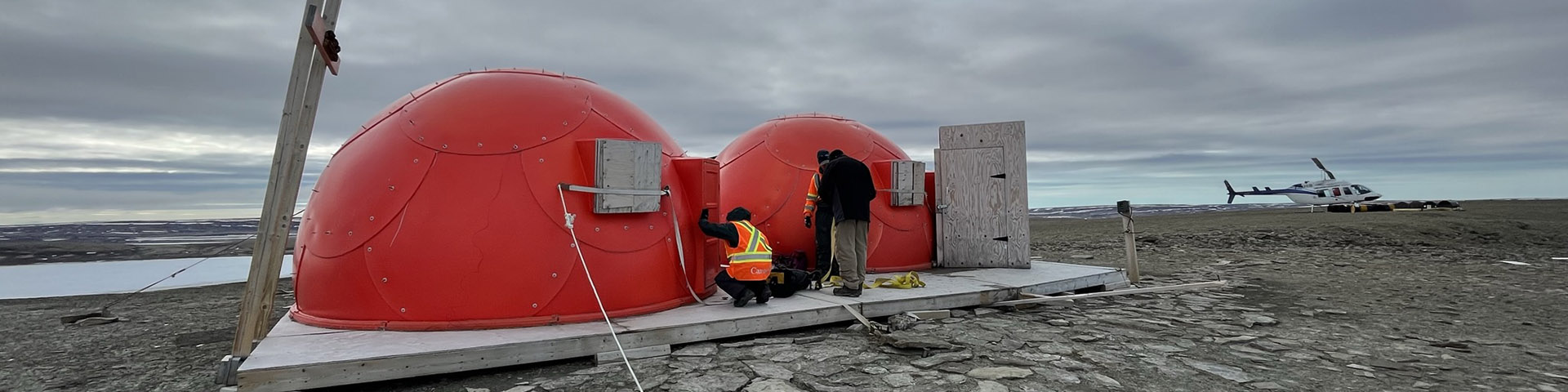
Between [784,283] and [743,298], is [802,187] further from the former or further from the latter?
[743,298]

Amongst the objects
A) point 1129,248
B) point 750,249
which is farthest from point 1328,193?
point 750,249

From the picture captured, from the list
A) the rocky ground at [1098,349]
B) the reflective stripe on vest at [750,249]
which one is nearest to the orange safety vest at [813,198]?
the reflective stripe on vest at [750,249]

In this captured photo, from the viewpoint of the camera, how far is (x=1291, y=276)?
10.7 metres

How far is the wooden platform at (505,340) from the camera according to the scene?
4.20 m

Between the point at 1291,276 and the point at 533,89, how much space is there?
11524 mm

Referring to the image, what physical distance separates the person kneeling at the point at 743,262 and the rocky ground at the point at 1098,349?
1.51 ft

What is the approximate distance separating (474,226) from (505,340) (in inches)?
41.0

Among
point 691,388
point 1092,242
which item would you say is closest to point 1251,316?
point 691,388

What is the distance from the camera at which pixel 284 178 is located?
4.36m

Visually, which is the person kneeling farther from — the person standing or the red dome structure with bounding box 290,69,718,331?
the person standing

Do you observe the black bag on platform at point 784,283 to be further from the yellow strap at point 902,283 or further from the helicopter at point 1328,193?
the helicopter at point 1328,193

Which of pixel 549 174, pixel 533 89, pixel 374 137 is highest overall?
pixel 533 89

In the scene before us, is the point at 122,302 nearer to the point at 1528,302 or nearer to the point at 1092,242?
the point at 1528,302

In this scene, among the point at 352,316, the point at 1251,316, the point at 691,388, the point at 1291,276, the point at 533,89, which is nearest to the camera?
the point at 691,388
